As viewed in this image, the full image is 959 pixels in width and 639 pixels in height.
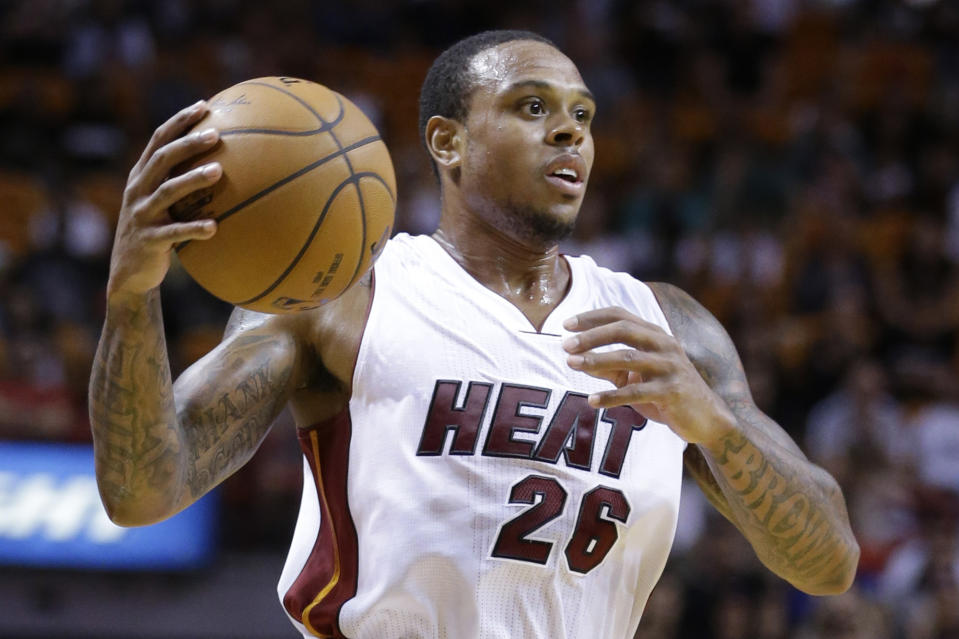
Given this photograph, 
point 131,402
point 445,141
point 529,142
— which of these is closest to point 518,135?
point 529,142

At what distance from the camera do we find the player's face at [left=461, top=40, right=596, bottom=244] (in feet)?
11.0

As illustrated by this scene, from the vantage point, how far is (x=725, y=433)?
9.37ft

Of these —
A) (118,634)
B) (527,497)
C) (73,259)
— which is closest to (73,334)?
(73,259)

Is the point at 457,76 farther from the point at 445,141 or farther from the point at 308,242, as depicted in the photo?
the point at 308,242

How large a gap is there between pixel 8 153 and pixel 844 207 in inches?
260

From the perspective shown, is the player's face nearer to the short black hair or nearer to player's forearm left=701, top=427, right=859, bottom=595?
the short black hair

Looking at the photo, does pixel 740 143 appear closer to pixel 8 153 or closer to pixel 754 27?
pixel 754 27

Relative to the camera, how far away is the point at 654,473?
3217mm

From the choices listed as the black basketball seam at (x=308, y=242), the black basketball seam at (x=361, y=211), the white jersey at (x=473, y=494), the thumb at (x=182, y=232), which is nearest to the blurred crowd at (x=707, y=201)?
the white jersey at (x=473, y=494)

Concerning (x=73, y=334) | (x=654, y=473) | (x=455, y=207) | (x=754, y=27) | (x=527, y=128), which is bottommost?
(x=73, y=334)

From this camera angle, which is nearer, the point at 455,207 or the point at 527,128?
the point at 527,128

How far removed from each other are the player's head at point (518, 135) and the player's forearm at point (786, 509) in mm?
815

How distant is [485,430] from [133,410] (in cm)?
86

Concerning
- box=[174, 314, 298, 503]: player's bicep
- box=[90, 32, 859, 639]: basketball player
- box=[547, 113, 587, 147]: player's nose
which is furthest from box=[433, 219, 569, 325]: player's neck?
box=[174, 314, 298, 503]: player's bicep
